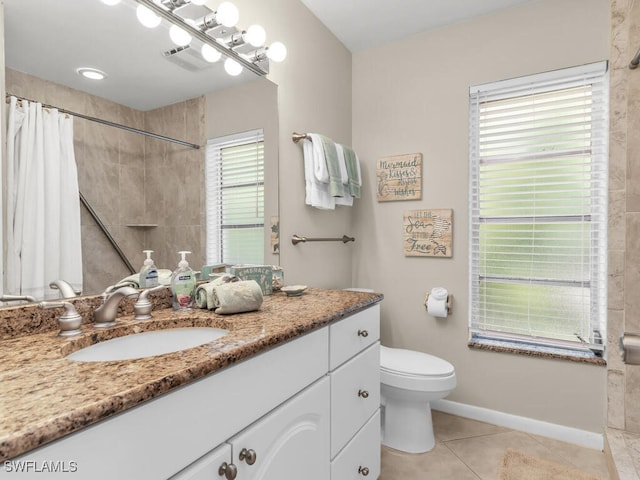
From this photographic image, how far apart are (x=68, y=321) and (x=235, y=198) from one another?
0.85 meters

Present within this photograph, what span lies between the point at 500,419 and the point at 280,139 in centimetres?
211

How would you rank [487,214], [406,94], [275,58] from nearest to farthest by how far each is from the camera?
[275,58] → [487,214] → [406,94]

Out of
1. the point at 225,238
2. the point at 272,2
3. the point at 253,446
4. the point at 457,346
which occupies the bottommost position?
the point at 457,346

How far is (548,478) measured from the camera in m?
1.70

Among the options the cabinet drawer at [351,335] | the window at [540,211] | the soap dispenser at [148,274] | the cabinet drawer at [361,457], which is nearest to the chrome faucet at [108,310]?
the soap dispenser at [148,274]

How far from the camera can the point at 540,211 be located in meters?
2.14

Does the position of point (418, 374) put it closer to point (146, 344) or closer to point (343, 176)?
point (343, 176)

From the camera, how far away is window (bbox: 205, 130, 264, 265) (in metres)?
1.54

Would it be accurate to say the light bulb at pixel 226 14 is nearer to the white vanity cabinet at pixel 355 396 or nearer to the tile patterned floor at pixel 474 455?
the white vanity cabinet at pixel 355 396

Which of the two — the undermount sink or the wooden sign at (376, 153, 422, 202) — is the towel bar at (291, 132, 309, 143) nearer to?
the wooden sign at (376, 153, 422, 202)

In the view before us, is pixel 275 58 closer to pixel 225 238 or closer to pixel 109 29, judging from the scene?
pixel 109 29

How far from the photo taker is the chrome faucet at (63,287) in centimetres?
106

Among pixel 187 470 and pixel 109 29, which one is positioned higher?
pixel 109 29

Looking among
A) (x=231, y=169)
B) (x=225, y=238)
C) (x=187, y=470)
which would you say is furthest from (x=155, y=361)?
(x=231, y=169)
